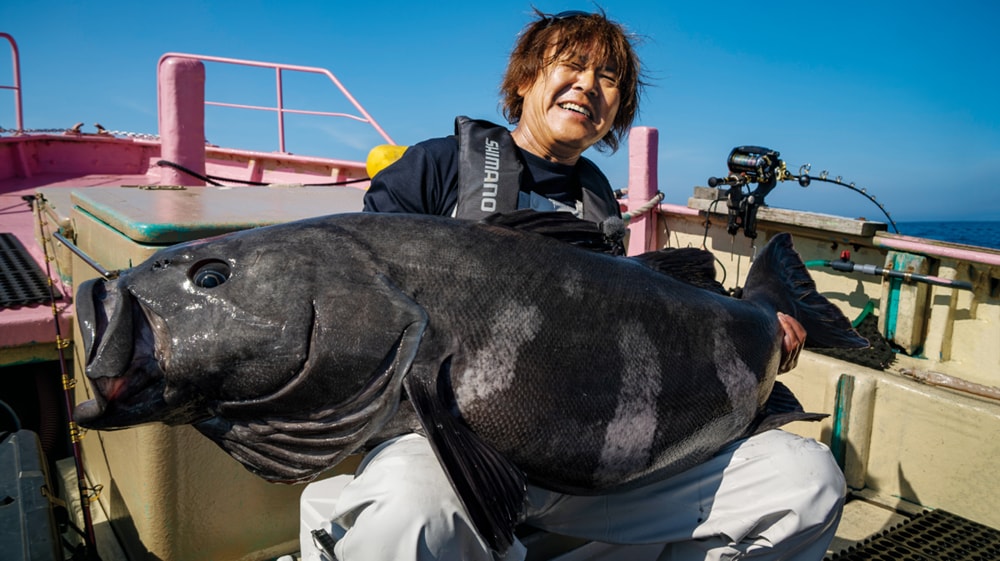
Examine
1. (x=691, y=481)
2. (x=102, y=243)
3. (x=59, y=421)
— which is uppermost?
(x=102, y=243)

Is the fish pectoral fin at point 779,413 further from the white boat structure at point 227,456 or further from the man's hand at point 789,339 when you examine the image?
the white boat structure at point 227,456

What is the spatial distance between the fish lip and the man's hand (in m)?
1.90

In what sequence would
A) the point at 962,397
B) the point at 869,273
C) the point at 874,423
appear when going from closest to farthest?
1. the point at 962,397
2. the point at 874,423
3. the point at 869,273

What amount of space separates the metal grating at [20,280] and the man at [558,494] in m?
2.37

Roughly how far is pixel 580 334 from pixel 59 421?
11.5ft

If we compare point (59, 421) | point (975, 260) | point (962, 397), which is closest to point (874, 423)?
point (962, 397)

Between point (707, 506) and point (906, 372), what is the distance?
360 cm

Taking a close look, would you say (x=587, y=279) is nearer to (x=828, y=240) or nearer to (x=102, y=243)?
(x=102, y=243)

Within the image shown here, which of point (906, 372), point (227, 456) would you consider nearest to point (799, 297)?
point (227, 456)

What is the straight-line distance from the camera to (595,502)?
220cm

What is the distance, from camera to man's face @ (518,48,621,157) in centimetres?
267

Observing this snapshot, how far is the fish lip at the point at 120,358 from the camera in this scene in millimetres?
1537

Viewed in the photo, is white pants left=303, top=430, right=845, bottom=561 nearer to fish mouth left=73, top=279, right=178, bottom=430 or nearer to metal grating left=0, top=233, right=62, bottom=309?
fish mouth left=73, top=279, right=178, bottom=430

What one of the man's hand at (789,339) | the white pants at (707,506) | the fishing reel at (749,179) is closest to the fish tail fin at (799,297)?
the man's hand at (789,339)
